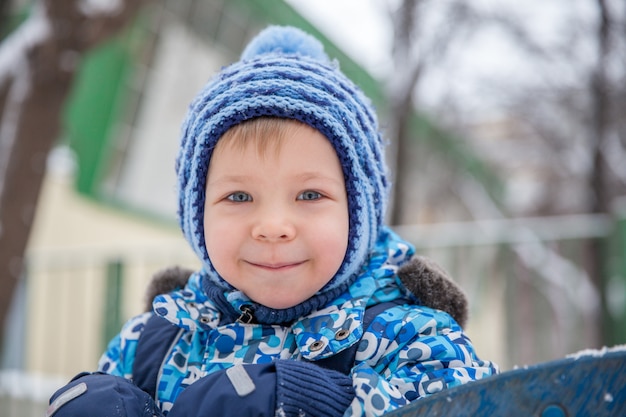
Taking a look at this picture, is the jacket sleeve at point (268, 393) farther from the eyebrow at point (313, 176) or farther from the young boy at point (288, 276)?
the eyebrow at point (313, 176)

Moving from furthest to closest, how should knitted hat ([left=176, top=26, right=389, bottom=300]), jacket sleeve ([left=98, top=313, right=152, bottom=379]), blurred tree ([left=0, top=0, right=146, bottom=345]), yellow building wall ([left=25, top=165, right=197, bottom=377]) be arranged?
1. yellow building wall ([left=25, top=165, right=197, bottom=377])
2. blurred tree ([left=0, top=0, right=146, bottom=345])
3. jacket sleeve ([left=98, top=313, right=152, bottom=379])
4. knitted hat ([left=176, top=26, right=389, bottom=300])

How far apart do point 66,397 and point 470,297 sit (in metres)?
3.20

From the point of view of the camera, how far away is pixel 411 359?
47.9 inches

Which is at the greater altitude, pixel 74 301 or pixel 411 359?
pixel 411 359

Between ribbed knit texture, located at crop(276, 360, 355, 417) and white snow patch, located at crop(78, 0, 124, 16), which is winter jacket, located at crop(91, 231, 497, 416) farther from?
white snow patch, located at crop(78, 0, 124, 16)

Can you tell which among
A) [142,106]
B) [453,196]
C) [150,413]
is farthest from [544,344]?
[453,196]

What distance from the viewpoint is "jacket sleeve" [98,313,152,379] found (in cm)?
144

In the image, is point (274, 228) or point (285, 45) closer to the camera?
point (274, 228)

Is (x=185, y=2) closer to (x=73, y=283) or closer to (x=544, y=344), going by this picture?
(x=73, y=283)

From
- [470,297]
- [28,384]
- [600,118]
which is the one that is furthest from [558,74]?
[28,384]

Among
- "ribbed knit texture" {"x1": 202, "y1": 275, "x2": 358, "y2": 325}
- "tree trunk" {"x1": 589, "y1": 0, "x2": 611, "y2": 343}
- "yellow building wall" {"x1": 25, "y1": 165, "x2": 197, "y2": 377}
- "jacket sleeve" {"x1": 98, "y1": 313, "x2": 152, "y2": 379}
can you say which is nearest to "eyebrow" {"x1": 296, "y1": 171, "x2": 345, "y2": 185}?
"ribbed knit texture" {"x1": 202, "y1": 275, "x2": 358, "y2": 325}

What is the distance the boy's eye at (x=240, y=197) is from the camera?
127cm

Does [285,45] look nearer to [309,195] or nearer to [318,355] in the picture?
[309,195]

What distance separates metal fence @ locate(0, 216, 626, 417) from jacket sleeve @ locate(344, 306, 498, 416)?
271 cm
